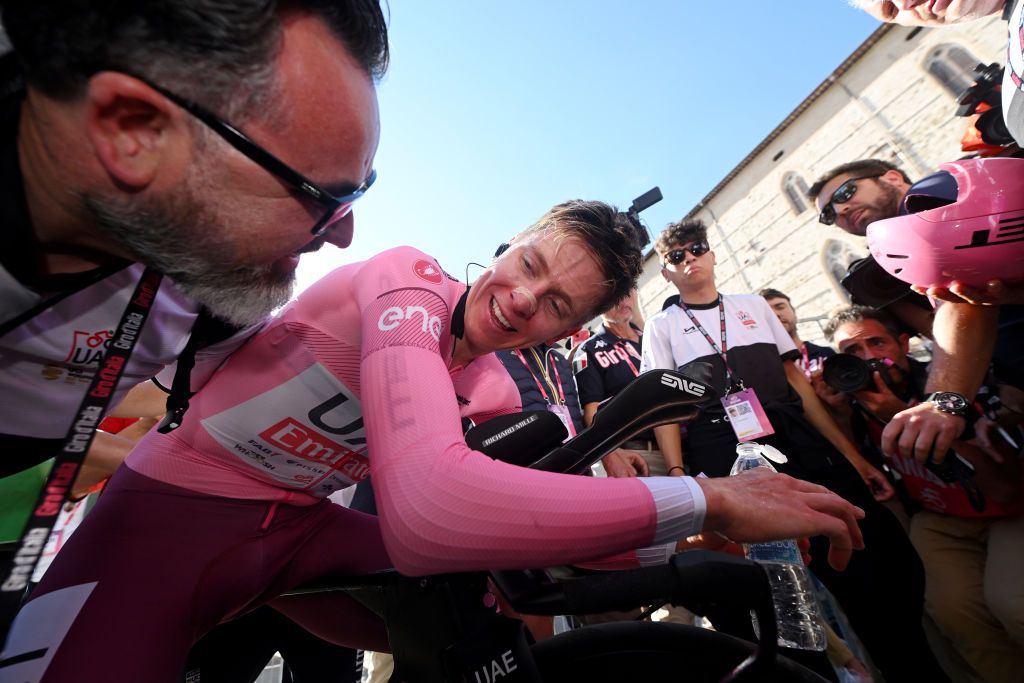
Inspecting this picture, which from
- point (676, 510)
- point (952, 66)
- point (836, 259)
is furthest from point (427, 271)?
point (952, 66)

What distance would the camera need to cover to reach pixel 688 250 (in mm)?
3771

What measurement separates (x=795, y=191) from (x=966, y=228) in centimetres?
2028

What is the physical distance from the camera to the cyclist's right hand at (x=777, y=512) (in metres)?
1.00

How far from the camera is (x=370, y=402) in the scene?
1.10 metres

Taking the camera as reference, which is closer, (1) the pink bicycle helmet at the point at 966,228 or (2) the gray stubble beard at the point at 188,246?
(2) the gray stubble beard at the point at 188,246

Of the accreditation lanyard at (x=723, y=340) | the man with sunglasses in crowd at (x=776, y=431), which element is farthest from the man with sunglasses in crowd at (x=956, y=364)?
the accreditation lanyard at (x=723, y=340)

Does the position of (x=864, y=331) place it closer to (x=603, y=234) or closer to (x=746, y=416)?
(x=746, y=416)

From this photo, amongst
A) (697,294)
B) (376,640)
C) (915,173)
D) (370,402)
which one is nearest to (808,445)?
(697,294)

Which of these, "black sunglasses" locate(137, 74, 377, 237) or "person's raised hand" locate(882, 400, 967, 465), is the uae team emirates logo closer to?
"black sunglasses" locate(137, 74, 377, 237)

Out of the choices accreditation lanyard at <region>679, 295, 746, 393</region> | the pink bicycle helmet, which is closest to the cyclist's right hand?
the pink bicycle helmet

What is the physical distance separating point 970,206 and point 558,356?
2931 millimetres

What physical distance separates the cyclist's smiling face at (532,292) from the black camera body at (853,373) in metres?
2.08

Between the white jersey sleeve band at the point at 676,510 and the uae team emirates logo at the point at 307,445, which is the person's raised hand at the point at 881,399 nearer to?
the white jersey sleeve band at the point at 676,510

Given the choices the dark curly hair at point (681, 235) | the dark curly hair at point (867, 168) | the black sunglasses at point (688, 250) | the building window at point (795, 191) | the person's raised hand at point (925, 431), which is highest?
the building window at point (795, 191)
